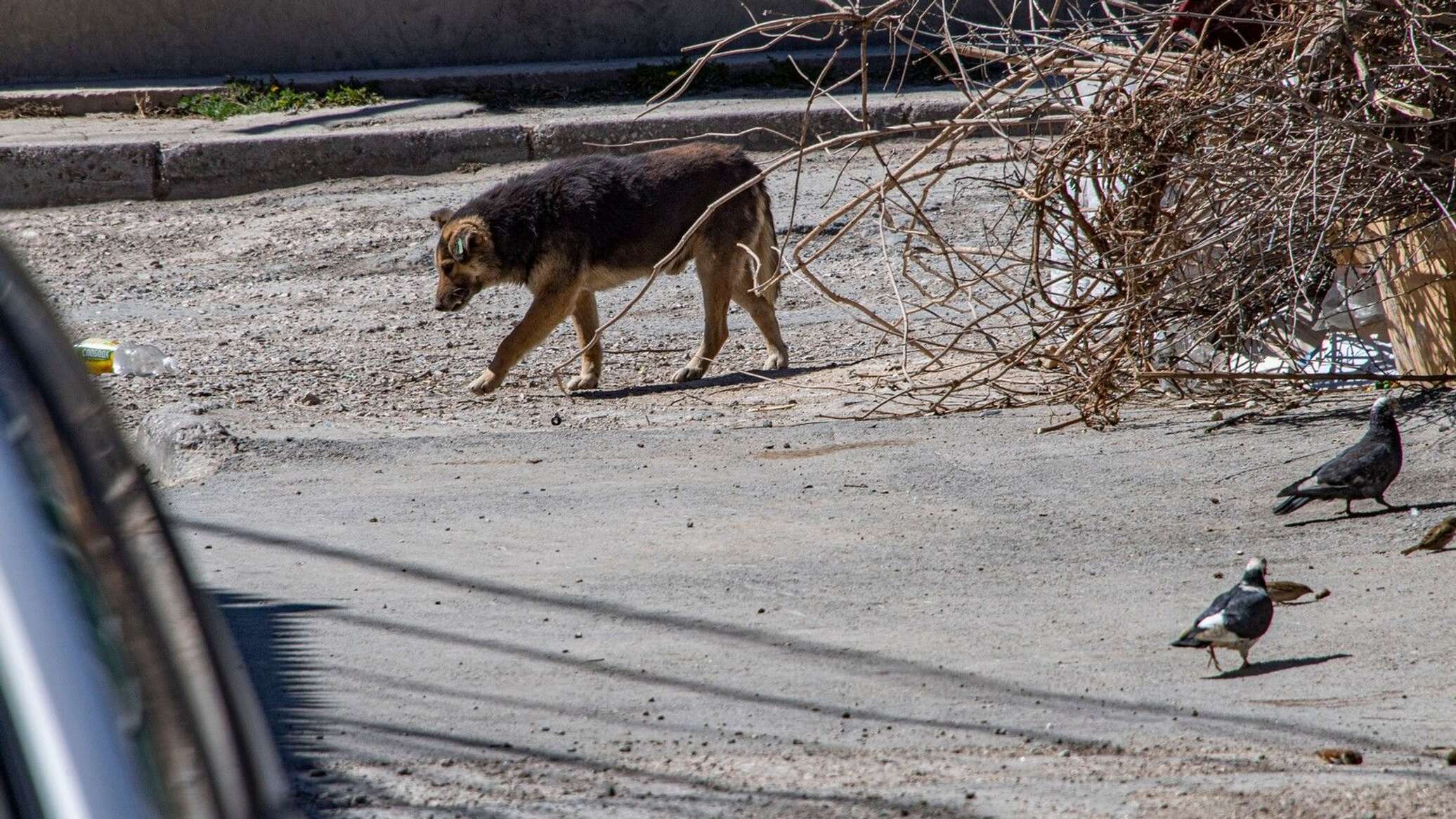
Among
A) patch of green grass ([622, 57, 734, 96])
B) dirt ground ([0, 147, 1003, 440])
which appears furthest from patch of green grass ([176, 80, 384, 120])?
patch of green grass ([622, 57, 734, 96])

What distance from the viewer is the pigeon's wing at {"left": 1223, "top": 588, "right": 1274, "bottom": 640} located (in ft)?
11.8

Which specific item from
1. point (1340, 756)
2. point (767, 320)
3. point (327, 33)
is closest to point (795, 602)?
point (1340, 756)

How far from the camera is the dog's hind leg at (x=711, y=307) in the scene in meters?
8.34

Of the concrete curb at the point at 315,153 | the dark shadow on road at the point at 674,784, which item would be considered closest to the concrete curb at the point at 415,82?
the concrete curb at the point at 315,153

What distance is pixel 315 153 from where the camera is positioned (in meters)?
12.8

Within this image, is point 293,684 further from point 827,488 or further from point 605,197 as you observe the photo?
point 605,197

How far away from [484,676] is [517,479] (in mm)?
2103

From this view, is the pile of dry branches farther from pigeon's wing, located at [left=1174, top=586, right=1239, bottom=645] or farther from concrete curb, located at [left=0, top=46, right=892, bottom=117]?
concrete curb, located at [left=0, top=46, right=892, bottom=117]

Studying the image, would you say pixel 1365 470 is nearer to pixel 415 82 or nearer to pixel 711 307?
pixel 711 307

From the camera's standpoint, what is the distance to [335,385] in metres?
8.04

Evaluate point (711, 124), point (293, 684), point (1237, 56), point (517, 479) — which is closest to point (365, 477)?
point (517, 479)

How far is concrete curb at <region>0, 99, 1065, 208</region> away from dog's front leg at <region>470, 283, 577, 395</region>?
14.2 ft

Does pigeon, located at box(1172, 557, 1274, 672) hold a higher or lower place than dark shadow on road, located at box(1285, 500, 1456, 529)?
higher

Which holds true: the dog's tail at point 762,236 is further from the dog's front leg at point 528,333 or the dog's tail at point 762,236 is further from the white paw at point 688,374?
the dog's front leg at point 528,333
